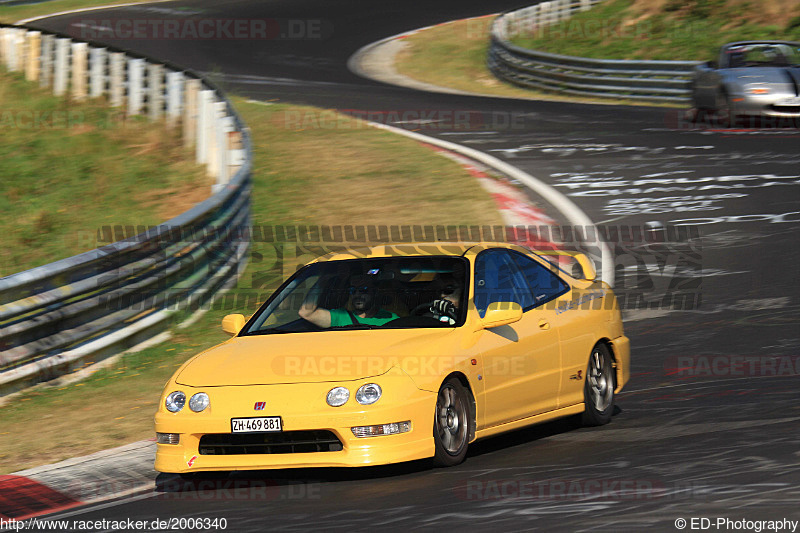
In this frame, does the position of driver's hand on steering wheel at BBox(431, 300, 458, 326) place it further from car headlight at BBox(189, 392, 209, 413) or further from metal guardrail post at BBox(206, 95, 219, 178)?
metal guardrail post at BBox(206, 95, 219, 178)

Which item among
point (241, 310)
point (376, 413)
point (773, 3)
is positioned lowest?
point (241, 310)

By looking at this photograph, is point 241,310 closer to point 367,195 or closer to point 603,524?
point 367,195

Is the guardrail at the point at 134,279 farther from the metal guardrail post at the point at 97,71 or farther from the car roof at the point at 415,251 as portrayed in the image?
the metal guardrail post at the point at 97,71

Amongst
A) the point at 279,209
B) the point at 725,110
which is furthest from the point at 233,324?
the point at 725,110

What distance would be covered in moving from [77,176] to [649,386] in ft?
39.0

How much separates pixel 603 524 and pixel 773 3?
28386mm

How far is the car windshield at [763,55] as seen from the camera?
22125mm

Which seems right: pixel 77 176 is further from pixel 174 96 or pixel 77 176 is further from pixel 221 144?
pixel 221 144

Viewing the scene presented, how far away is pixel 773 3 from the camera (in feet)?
104

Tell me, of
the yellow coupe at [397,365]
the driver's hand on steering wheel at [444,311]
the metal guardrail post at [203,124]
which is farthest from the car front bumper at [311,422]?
the metal guardrail post at [203,124]

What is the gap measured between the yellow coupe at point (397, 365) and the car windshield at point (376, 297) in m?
0.01

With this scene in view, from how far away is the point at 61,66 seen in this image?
78.3 feet

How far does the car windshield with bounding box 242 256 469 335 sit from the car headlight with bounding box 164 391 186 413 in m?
0.92

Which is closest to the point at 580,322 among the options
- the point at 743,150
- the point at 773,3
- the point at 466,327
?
the point at 466,327
